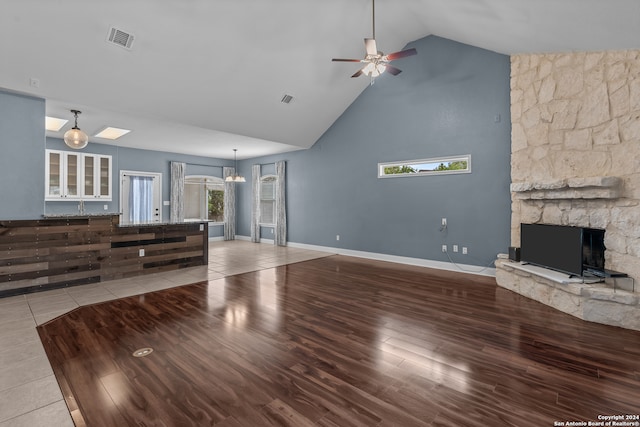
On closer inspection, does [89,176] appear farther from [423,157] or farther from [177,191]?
[423,157]

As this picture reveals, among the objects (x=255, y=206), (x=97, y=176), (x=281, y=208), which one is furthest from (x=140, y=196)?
(x=281, y=208)

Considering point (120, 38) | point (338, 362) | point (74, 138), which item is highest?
point (120, 38)

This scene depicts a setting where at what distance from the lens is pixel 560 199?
4.09 metres

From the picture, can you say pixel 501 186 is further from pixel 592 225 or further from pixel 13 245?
pixel 13 245

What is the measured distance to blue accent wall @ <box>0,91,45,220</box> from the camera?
4098 mm

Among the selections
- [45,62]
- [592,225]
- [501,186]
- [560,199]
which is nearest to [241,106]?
[45,62]

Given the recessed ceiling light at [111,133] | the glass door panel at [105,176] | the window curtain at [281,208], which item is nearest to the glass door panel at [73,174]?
the glass door panel at [105,176]

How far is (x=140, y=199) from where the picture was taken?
8391 mm

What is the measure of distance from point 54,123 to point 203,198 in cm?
459

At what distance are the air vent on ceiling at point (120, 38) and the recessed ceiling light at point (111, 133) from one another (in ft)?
9.72

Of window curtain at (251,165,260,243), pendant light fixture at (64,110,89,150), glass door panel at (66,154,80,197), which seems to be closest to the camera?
pendant light fixture at (64,110,89,150)

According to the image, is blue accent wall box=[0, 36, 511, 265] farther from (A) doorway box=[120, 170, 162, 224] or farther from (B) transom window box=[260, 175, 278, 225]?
(B) transom window box=[260, 175, 278, 225]

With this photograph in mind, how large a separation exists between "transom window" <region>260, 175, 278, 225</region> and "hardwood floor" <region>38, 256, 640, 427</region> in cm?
572

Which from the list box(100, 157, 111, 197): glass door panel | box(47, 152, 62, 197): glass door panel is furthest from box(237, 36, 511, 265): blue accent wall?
box(47, 152, 62, 197): glass door panel
